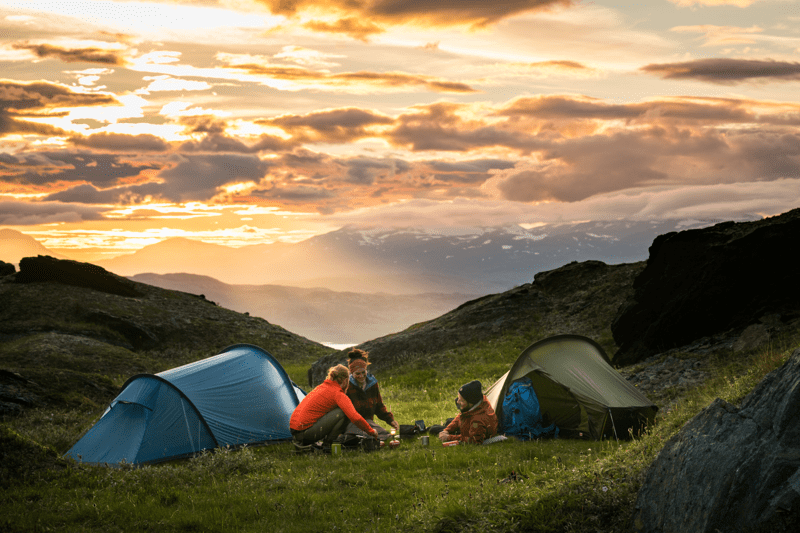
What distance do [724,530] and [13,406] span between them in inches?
798

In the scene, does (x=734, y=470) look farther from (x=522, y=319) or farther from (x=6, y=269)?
(x=6, y=269)

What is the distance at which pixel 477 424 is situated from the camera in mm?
14438

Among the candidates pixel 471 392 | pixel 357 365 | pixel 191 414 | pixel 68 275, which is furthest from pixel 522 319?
pixel 68 275

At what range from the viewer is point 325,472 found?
12.1 m

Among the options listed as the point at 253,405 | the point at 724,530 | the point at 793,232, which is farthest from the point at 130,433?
the point at 793,232

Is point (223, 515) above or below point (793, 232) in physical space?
below

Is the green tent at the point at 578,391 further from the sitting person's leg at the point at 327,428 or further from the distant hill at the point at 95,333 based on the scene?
the distant hill at the point at 95,333

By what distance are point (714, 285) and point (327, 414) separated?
47.9 feet

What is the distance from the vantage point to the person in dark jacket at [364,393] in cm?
1564

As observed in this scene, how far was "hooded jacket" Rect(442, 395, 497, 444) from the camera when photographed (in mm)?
14406

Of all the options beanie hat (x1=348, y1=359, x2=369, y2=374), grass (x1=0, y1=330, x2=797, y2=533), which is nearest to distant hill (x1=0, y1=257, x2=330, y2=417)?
grass (x1=0, y1=330, x2=797, y2=533)

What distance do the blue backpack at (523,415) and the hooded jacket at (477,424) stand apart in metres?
0.66

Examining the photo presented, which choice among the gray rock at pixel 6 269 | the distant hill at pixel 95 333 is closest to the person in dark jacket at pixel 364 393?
the distant hill at pixel 95 333

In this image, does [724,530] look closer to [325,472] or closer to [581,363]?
[325,472]
